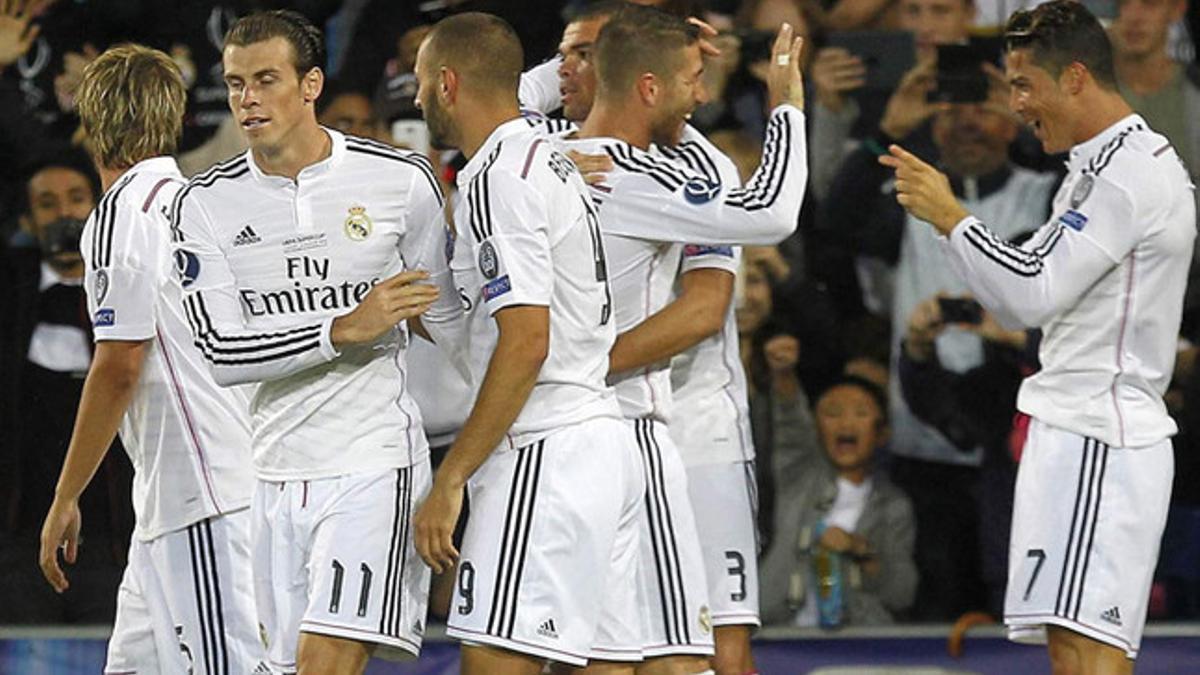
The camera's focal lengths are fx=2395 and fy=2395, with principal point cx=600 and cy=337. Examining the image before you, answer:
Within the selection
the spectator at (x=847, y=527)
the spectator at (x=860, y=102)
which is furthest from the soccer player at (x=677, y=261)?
the spectator at (x=860, y=102)

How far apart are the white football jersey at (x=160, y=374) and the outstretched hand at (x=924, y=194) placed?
5.94 feet

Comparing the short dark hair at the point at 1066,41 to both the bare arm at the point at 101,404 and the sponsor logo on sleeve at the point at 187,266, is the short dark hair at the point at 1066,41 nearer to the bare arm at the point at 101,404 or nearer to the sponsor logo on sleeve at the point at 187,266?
the sponsor logo on sleeve at the point at 187,266

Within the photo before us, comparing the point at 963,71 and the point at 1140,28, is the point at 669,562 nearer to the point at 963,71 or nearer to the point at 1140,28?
the point at 963,71

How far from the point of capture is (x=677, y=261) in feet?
21.3

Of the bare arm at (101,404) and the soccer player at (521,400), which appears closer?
the soccer player at (521,400)

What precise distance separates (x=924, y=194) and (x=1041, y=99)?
450 mm

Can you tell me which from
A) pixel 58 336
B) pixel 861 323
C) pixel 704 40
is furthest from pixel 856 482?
pixel 58 336

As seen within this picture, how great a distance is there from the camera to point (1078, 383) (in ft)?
20.2

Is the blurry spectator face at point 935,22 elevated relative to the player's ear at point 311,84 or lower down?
elevated

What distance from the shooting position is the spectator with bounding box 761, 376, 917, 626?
317 inches

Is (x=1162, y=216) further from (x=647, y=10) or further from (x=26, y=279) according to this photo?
(x=26, y=279)

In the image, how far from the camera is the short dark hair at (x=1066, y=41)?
6.25m

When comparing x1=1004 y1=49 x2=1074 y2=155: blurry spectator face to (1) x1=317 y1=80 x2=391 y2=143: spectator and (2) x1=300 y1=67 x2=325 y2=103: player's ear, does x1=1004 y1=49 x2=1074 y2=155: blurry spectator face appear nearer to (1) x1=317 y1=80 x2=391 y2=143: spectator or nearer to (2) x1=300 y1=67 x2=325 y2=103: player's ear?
(2) x1=300 y1=67 x2=325 y2=103: player's ear

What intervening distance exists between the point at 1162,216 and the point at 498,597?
201 cm
